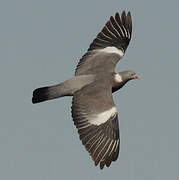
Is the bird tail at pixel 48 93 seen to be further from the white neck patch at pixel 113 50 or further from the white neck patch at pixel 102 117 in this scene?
the white neck patch at pixel 113 50

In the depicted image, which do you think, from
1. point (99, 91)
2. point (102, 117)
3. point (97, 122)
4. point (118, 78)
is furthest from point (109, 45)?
point (97, 122)

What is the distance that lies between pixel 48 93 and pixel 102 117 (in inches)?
63.7

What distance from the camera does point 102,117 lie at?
14328 millimetres

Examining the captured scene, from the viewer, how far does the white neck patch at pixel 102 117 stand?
561 inches

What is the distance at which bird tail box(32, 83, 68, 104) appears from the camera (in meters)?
14.7

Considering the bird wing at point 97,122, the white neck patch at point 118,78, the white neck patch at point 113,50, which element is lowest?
the bird wing at point 97,122

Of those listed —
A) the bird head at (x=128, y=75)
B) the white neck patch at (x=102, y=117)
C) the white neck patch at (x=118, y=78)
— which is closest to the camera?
the white neck patch at (x=102, y=117)

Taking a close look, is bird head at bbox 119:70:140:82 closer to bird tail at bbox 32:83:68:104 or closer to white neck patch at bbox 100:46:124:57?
white neck patch at bbox 100:46:124:57

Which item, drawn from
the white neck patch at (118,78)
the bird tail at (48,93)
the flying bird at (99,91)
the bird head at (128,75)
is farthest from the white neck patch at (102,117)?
the bird head at (128,75)

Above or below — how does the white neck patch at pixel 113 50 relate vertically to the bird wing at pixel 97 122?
above

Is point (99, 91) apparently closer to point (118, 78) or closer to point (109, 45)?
point (118, 78)

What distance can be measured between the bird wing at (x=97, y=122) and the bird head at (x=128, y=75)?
4.19ft

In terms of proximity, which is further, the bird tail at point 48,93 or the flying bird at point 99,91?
the bird tail at point 48,93

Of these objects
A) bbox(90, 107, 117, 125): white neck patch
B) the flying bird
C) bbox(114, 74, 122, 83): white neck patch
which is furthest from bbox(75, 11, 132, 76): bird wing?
bbox(90, 107, 117, 125): white neck patch
